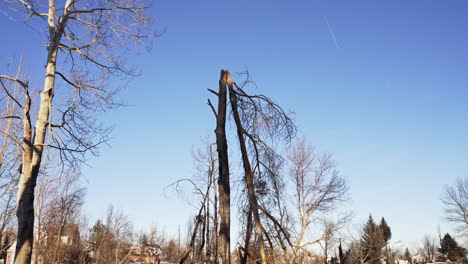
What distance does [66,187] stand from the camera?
26500mm

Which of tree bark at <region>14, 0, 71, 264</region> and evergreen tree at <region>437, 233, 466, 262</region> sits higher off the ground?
tree bark at <region>14, 0, 71, 264</region>

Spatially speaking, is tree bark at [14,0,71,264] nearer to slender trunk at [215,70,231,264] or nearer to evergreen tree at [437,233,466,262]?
slender trunk at [215,70,231,264]

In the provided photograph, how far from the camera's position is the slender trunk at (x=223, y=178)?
3953 mm

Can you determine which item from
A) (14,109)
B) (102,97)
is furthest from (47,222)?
(102,97)

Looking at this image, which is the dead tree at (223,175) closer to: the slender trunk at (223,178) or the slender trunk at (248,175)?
the slender trunk at (223,178)

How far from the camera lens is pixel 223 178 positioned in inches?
165

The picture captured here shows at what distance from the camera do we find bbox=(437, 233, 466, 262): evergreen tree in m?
56.6

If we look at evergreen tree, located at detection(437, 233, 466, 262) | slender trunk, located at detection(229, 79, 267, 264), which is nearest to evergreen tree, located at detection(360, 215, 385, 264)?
slender trunk, located at detection(229, 79, 267, 264)

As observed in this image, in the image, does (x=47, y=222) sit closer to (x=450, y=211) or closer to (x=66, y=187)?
(x=66, y=187)

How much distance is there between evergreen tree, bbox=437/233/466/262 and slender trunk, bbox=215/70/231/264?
2547 inches

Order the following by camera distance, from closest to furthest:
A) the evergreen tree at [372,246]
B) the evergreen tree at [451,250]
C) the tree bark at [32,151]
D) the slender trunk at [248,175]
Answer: the slender trunk at [248,175] → the tree bark at [32,151] → the evergreen tree at [372,246] → the evergreen tree at [451,250]

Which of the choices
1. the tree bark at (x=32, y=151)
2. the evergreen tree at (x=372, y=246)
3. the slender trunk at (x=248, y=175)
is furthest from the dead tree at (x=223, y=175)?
the evergreen tree at (x=372, y=246)

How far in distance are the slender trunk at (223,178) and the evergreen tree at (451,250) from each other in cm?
6471

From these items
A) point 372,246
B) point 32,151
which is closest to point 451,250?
point 372,246
